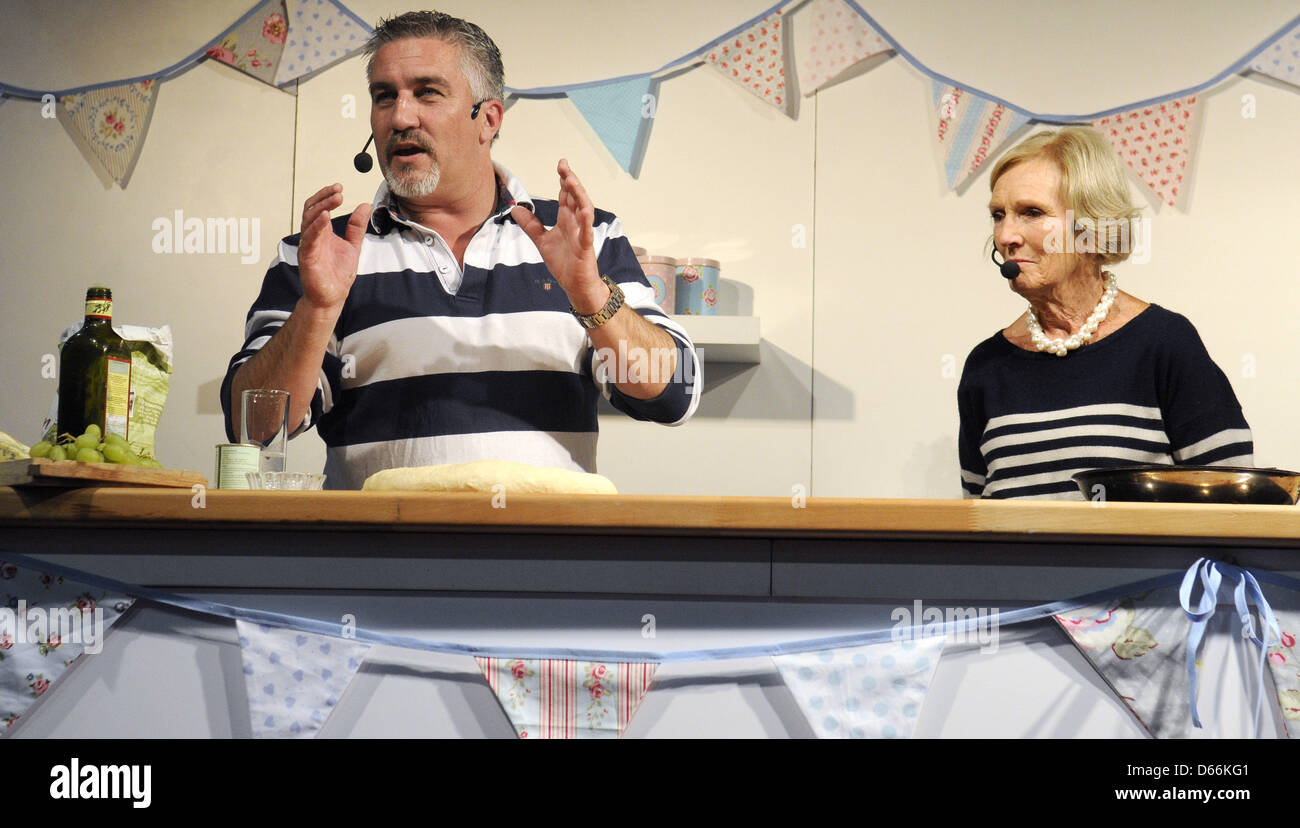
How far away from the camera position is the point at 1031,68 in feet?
8.73

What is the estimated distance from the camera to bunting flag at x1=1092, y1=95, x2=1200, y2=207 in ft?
8.54

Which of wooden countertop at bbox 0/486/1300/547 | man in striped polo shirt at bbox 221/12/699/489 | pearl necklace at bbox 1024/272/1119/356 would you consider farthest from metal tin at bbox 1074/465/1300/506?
pearl necklace at bbox 1024/272/1119/356

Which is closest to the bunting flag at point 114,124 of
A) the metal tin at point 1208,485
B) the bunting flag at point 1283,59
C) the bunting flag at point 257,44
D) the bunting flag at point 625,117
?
the bunting flag at point 257,44

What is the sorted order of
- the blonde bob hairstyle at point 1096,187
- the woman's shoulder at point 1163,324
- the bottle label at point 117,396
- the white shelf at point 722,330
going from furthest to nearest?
the white shelf at point 722,330, the blonde bob hairstyle at point 1096,187, the woman's shoulder at point 1163,324, the bottle label at point 117,396

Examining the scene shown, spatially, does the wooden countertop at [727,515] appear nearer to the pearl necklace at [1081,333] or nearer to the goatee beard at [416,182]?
the goatee beard at [416,182]

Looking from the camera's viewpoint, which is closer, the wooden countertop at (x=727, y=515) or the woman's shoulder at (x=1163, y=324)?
the wooden countertop at (x=727, y=515)

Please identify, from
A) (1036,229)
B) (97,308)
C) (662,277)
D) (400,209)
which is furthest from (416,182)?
(1036,229)

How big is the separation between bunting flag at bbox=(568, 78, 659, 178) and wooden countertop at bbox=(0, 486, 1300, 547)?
1.62 meters

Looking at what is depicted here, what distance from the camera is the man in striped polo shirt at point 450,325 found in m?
1.74

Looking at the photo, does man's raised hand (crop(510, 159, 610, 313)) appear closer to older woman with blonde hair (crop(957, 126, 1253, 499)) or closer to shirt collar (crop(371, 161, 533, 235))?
shirt collar (crop(371, 161, 533, 235))

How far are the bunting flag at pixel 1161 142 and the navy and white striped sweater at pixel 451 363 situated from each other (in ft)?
4.23

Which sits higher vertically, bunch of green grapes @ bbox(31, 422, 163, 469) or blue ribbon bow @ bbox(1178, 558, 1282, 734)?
bunch of green grapes @ bbox(31, 422, 163, 469)

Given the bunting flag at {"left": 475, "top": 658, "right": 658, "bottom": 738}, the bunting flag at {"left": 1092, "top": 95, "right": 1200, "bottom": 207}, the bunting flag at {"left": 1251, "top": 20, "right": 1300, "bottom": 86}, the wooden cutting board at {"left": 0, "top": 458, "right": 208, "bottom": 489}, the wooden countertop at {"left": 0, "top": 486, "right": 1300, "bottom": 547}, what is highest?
the bunting flag at {"left": 1251, "top": 20, "right": 1300, "bottom": 86}

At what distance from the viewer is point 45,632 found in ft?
4.09
